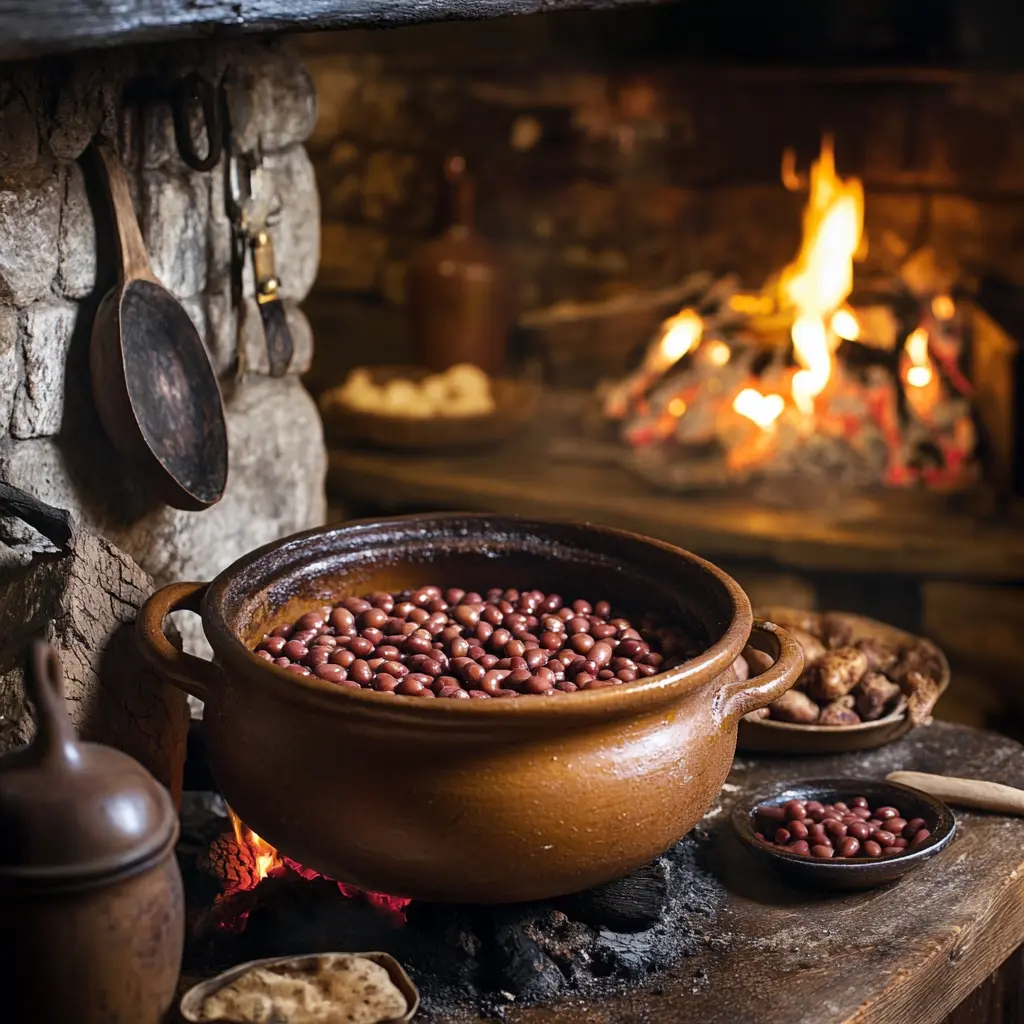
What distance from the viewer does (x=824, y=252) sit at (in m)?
3.87

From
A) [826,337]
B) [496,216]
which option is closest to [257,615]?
[826,337]

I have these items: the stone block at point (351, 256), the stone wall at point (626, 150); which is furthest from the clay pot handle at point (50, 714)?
the stone block at point (351, 256)

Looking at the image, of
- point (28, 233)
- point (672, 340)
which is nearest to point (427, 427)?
point (672, 340)

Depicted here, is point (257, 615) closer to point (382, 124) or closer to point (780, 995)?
point (780, 995)

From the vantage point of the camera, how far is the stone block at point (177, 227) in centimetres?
202

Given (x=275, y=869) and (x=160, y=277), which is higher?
(x=160, y=277)

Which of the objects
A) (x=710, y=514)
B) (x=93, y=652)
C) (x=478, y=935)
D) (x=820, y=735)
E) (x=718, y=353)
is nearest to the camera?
(x=478, y=935)

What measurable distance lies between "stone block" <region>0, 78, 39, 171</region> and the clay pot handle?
0.76 metres

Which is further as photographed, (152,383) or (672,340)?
(672,340)

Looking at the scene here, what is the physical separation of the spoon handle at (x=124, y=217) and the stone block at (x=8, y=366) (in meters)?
0.17

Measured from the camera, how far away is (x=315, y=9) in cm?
143

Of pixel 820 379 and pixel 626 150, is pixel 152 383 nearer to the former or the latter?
pixel 820 379

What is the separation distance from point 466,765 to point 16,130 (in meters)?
0.96

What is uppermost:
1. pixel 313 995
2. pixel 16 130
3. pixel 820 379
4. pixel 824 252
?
pixel 16 130
